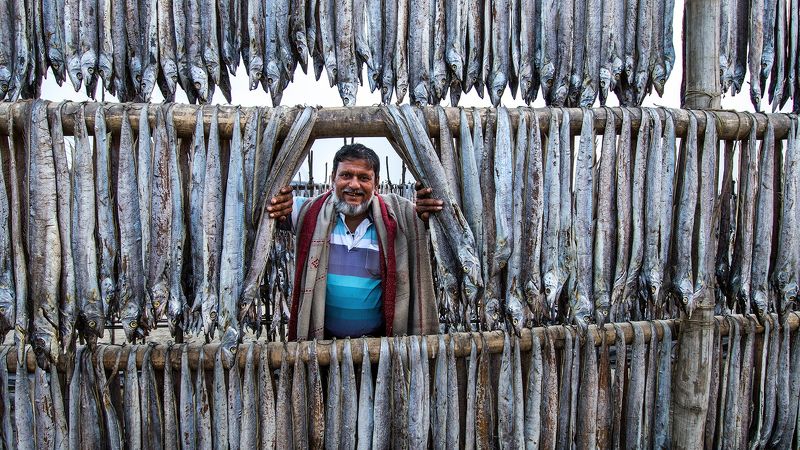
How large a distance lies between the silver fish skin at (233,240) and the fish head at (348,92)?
1.51 feet

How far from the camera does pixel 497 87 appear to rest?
2.42 meters

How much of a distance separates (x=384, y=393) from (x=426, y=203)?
2.75 feet

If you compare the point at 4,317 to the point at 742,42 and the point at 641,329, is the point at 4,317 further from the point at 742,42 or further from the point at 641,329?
the point at 742,42

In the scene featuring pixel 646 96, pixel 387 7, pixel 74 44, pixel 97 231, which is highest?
pixel 387 7

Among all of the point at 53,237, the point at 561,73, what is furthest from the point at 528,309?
the point at 53,237

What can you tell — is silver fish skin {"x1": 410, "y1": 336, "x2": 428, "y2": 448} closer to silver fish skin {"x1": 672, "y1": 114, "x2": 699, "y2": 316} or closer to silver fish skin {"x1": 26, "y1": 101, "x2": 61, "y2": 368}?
silver fish skin {"x1": 672, "y1": 114, "x2": 699, "y2": 316}

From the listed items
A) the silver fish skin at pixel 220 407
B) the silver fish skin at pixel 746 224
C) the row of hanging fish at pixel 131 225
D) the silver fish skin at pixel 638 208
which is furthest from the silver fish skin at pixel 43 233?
the silver fish skin at pixel 746 224

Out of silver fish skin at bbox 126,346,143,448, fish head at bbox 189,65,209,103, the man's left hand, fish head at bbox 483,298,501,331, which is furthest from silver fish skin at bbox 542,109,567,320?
silver fish skin at bbox 126,346,143,448

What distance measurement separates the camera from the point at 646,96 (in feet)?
8.49

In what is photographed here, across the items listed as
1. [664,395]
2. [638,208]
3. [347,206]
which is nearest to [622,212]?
[638,208]

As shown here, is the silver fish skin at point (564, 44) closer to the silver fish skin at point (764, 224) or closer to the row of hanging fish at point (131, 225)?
the silver fish skin at point (764, 224)

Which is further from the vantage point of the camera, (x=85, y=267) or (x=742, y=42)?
(x=742, y=42)

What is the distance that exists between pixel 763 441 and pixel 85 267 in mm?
3169

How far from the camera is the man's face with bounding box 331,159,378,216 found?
9.16ft
